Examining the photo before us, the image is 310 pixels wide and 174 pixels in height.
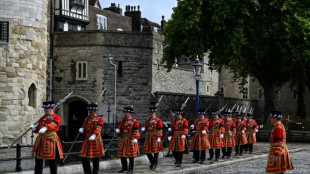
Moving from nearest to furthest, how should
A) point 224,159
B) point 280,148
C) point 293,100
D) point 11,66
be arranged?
point 280,148 < point 224,159 < point 11,66 < point 293,100

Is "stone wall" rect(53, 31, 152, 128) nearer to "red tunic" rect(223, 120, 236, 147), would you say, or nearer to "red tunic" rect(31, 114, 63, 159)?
"red tunic" rect(223, 120, 236, 147)

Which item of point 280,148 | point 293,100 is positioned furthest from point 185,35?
point 293,100

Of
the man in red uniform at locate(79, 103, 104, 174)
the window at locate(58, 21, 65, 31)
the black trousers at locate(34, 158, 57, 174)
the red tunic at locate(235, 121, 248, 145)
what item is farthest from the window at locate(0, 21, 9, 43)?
the window at locate(58, 21, 65, 31)

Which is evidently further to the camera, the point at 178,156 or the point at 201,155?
the point at 201,155

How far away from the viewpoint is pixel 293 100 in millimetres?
57812

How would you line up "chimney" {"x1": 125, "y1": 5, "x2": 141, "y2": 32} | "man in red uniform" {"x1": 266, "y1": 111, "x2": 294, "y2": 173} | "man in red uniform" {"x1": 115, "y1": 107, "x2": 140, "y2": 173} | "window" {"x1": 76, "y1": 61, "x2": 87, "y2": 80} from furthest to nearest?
"chimney" {"x1": 125, "y1": 5, "x2": 141, "y2": 32}, "window" {"x1": 76, "y1": 61, "x2": 87, "y2": 80}, "man in red uniform" {"x1": 115, "y1": 107, "x2": 140, "y2": 173}, "man in red uniform" {"x1": 266, "y1": 111, "x2": 294, "y2": 173}

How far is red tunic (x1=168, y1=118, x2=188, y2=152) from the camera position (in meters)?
15.7

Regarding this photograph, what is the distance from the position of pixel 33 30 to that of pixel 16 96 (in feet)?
10.3

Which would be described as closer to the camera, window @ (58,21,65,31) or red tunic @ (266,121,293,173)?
red tunic @ (266,121,293,173)

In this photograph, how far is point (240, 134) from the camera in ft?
65.5

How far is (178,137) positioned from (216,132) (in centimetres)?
264

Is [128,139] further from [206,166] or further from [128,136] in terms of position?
[206,166]

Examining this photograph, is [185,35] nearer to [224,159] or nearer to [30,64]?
[30,64]

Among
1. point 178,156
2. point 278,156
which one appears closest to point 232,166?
point 178,156
